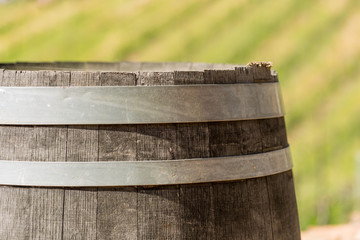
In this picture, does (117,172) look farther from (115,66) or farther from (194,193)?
(115,66)

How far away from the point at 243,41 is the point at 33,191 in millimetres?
16130

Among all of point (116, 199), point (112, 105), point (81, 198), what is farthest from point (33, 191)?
point (112, 105)

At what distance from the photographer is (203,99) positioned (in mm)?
2143

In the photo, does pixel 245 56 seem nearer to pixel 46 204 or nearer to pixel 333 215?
pixel 333 215

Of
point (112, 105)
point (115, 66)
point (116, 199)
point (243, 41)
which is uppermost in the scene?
point (243, 41)

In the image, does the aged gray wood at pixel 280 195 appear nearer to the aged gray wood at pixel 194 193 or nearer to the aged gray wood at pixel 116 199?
the aged gray wood at pixel 194 193

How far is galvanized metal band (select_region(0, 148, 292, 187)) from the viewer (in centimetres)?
201

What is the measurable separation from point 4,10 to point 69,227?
71.5 feet

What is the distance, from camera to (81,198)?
202 cm

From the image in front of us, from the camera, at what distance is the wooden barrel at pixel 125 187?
6.64 ft

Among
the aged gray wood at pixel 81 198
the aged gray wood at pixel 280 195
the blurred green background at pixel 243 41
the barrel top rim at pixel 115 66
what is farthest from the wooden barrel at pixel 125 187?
the blurred green background at pixel 243 41

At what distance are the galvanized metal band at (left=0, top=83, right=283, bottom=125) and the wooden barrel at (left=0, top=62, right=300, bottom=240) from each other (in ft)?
0.07

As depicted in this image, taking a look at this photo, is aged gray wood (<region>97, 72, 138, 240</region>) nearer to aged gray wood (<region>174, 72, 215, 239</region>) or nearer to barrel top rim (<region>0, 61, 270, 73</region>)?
aged gray wood (<region>174, 72, 215, 239</region>)

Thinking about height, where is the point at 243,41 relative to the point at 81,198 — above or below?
above
